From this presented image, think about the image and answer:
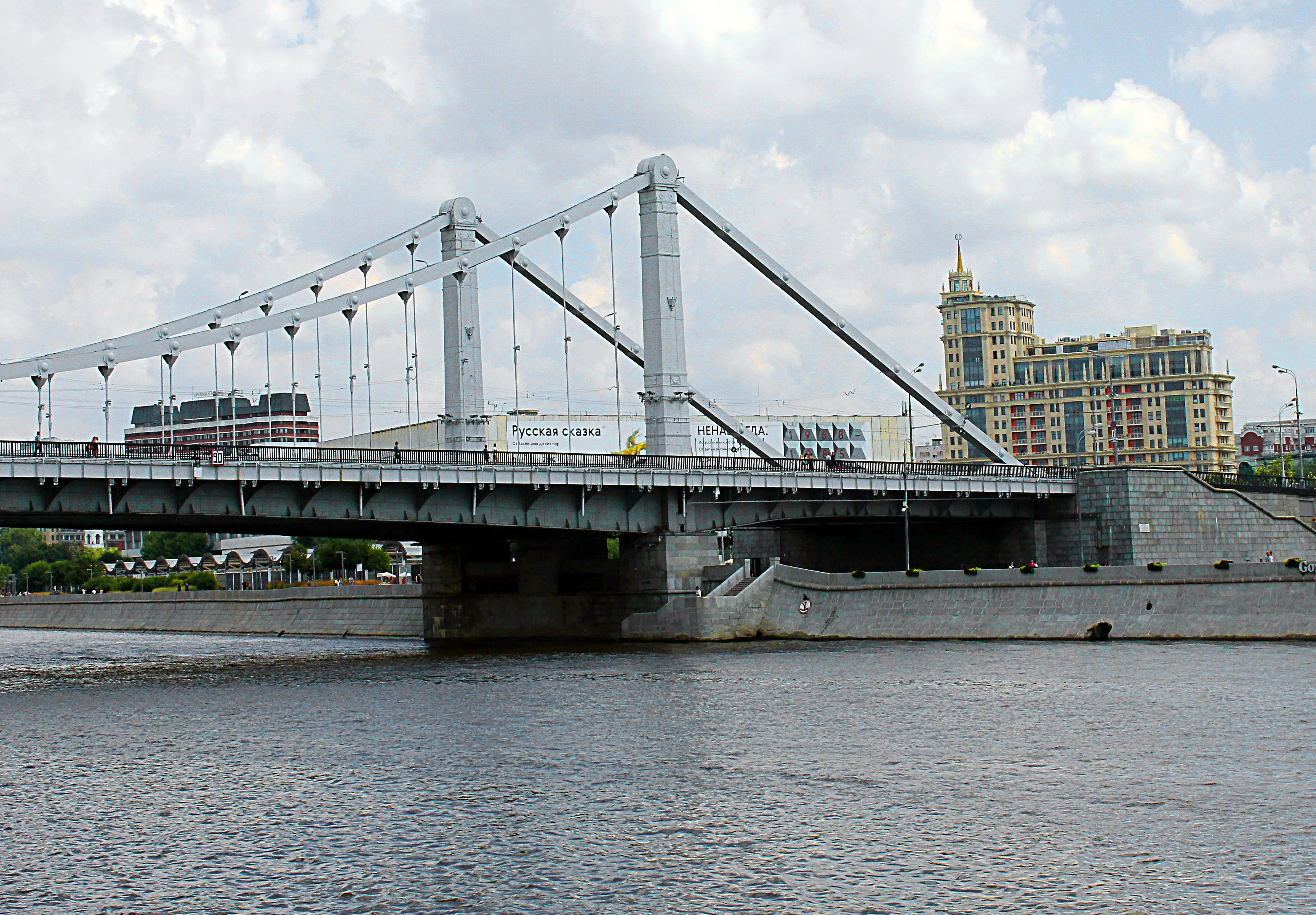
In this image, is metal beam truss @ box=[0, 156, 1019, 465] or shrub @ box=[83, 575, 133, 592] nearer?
metal beam truss @ box=[0, 156, 1019, 465]

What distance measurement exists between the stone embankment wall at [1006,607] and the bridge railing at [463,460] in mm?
5668

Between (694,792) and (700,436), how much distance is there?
106m

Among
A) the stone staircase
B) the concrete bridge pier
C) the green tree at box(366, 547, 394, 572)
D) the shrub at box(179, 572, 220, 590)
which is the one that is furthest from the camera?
the green tree at box(366, 547, 394, 572)

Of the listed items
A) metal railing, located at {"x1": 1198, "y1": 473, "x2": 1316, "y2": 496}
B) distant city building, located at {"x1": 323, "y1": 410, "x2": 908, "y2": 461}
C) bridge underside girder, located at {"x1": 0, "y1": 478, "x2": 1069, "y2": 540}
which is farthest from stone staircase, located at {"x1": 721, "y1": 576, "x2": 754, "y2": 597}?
distant city building, located at {"x1": 323, "y1": 410, "x2": 908, "y2": 461}

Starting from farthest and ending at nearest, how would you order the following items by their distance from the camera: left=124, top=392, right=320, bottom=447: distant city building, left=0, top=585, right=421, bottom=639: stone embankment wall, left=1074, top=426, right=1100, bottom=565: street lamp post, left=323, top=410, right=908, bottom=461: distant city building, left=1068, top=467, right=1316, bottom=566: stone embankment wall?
left=323, top=410, right=908, bottom=461: distant city building, left=124, top=392, right=320, bottom=447: distant city building, left=0, top=585, right=421, bottom=639: stone embankment wall, left=1074, top=426, right=1100, bottom=565: street lamp post, left=1068, top=467, right=1316, bottom=566: stone embankment wall

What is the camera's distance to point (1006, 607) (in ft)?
196

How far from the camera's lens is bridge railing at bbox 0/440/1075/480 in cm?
5247

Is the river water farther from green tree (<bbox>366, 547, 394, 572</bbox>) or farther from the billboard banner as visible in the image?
green tree (<bbox>366, 547, 394, 572</bbox>)

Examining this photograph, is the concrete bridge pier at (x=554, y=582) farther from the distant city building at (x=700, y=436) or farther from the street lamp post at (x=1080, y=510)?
the distant city building at (x=700, y=436)

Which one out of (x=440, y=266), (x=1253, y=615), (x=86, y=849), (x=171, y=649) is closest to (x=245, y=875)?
(x=86, y=849)

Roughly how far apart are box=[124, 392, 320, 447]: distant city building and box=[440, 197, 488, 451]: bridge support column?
71.7 ft

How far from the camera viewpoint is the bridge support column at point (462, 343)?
244 feet

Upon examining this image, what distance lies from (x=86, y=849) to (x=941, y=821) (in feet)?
45.8

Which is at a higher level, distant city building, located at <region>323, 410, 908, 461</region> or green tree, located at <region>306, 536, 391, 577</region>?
distant city building, located at <region>323, 410, 908, 461</region>
